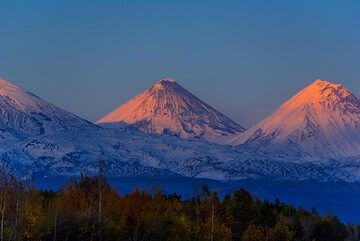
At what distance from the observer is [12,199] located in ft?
271

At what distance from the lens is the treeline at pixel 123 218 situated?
82.2 m

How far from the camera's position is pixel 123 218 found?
95.0m

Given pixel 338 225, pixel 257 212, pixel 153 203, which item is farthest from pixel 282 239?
pixel 338 225

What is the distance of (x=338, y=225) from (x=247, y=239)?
35.5m

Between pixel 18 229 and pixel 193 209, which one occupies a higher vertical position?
pixel 193 209

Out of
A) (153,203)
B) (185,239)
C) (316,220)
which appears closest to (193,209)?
(153,203)

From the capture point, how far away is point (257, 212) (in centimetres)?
11619

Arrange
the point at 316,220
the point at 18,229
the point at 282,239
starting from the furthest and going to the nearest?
the point at 316,220 → the point at 282,239 → the point at 18,229

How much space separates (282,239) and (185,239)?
19.1 metres

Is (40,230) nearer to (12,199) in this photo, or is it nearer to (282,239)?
(12,199)

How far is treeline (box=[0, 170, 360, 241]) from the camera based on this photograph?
82.2m

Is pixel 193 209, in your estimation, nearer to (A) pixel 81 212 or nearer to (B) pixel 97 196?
(B) pixel 97 196

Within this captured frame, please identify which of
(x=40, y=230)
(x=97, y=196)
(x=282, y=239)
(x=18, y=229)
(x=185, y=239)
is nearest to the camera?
(x=18, y=229)

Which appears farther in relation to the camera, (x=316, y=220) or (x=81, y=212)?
(x=316, y=220)
